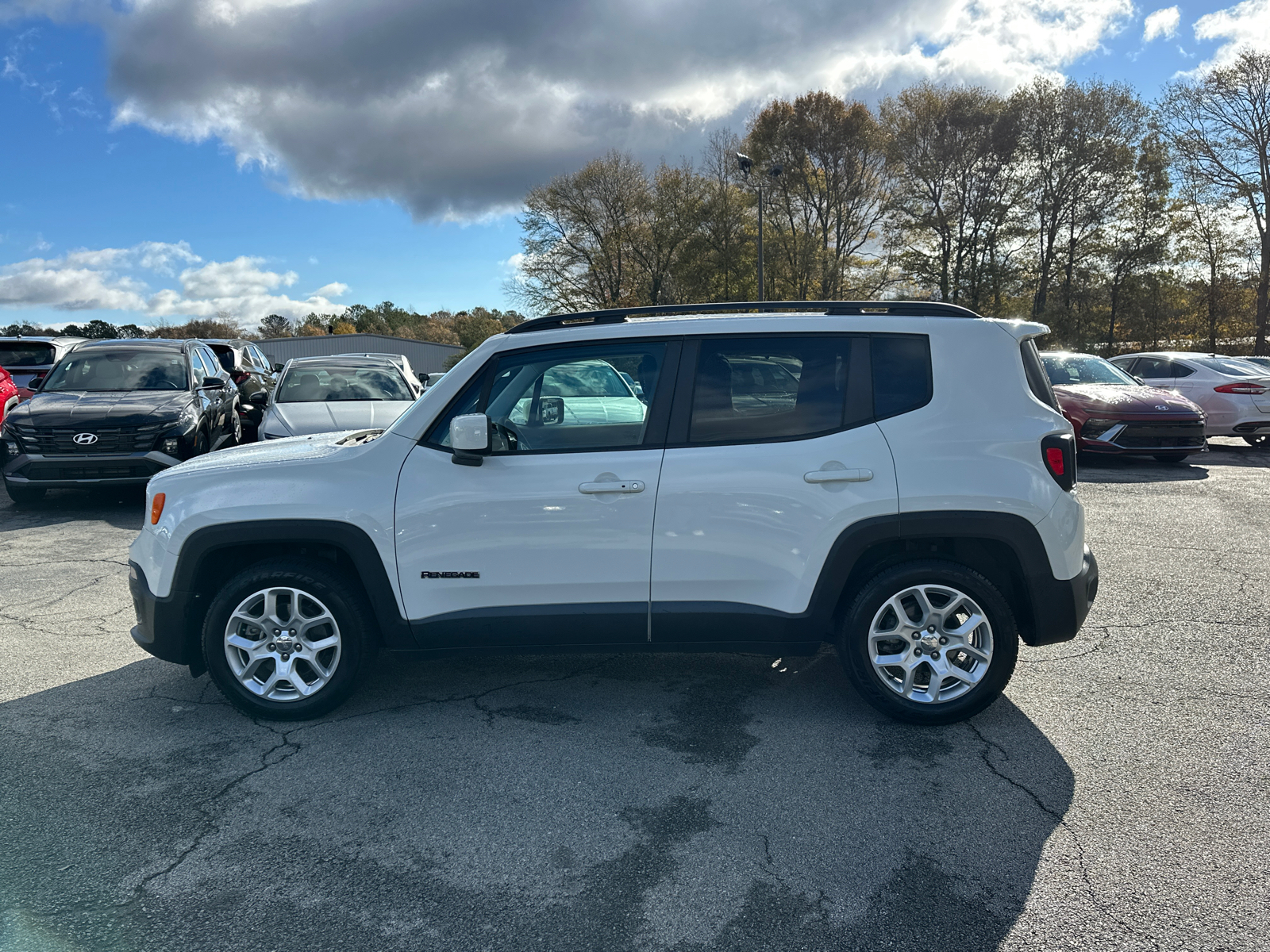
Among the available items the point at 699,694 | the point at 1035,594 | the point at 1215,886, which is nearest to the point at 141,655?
the point at 699,694

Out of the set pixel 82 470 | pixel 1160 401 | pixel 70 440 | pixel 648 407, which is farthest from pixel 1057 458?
pixel 1160 401

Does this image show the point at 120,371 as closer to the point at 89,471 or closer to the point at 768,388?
the point at 89,471

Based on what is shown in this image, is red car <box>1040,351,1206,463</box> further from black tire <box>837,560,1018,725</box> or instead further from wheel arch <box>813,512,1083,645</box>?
black tire <box>837,560,1018,725</box>

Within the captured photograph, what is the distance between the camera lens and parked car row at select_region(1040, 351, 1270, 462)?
462 inches

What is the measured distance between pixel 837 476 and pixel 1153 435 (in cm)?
1026

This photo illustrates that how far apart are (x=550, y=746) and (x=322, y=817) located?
95 cm

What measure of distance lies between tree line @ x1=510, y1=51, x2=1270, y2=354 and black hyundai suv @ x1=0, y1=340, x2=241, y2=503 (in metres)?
32.4

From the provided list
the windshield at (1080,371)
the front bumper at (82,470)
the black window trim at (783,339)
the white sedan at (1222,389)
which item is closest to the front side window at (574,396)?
the black window trim at (783,339)

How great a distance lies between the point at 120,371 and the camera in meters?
10.2

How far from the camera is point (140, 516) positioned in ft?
29.9

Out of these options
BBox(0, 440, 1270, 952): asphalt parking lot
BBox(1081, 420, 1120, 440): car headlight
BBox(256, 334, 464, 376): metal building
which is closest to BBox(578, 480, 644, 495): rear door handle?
BBox(0, 440, 1270, 952): asphalt parking lot

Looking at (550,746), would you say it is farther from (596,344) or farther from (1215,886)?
(1215,886)

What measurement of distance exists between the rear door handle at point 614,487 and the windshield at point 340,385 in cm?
721

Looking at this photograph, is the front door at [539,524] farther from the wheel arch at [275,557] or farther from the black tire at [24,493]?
the black tire at [24,493]
